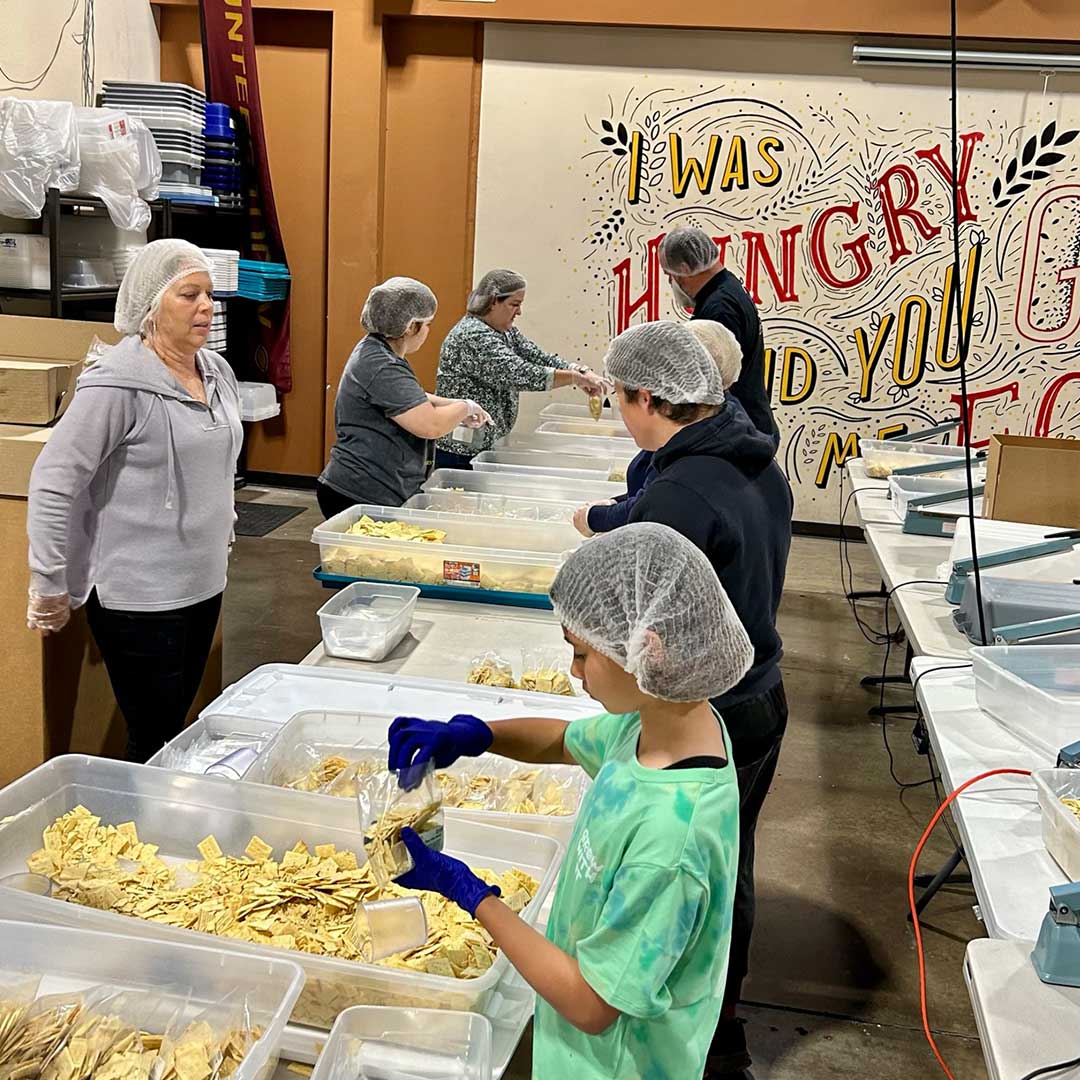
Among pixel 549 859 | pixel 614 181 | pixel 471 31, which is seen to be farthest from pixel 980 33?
pixel 549 859

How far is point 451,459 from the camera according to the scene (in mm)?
4309

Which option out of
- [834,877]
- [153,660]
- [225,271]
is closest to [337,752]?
[153,660]

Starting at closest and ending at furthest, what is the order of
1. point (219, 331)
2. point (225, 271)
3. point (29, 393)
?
point (29, 393)
point (225, 271)
point (219, 331)

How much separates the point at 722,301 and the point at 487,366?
89cm

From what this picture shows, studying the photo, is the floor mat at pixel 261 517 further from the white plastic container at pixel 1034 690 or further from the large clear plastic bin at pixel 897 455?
the white plastic container at pixel 1034 690

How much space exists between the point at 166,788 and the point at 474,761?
531mm

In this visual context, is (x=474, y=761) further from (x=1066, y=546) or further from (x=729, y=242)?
(x=729, y=242)

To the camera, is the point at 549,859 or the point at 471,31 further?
the point at 471,31

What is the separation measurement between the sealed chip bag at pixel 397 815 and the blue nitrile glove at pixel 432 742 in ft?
0.03

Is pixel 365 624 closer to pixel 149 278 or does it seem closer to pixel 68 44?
pixel 149 278

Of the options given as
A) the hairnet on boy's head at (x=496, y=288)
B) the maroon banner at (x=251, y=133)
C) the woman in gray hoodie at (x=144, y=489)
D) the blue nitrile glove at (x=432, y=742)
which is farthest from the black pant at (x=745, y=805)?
the maroon banner at (x=251, y=133)

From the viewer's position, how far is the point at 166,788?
1.68 meters

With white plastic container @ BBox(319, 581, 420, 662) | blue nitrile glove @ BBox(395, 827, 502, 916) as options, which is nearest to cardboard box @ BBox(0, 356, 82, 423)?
white plastic container @ BBox(319, 581, 420, 662)

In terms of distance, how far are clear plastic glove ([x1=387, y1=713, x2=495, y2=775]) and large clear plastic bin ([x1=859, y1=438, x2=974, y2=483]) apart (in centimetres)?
381
